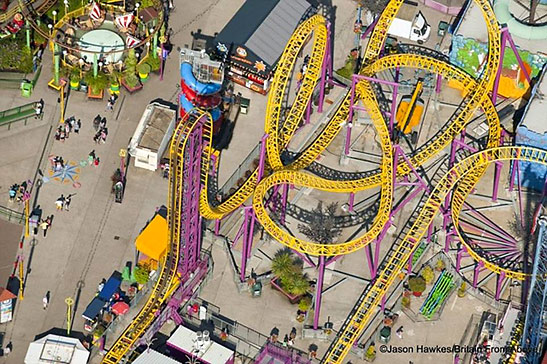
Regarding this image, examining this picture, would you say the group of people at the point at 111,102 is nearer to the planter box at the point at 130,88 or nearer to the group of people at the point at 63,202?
the planter box at the point at 130,88

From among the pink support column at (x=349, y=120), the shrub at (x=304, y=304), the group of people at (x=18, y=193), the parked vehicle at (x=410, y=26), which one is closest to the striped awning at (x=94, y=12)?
the group of people at (x=18, y=193)

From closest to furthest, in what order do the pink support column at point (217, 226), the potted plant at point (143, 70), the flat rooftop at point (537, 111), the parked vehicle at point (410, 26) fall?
the pink support column at point (217, 226) → the flat rooftop at point (537, 111) → the potted plant at point (143, 70) → the parked vehicle at point (410, 26)

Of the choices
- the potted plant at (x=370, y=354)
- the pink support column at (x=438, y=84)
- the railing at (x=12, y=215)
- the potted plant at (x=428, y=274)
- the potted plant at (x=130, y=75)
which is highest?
the pink support column at (x=438, y=84)

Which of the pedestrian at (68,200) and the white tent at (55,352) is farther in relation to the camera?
the pedestrian at (68,200)

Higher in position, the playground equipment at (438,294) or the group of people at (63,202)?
the playground equipment at (438,294)

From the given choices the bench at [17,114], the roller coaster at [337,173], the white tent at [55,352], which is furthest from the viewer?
the bench at [17,114]

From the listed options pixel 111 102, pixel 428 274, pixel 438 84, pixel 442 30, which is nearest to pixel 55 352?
pixel 111 102
